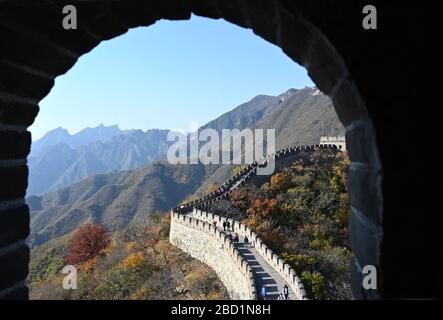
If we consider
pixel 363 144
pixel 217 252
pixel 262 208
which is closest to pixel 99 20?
pixel 363 144

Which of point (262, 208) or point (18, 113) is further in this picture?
point (262, 208)

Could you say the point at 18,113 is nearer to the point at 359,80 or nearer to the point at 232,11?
the point at 232,11

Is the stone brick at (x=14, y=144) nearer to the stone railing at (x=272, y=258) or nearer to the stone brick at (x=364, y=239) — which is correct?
the stone brick at (x=364, y=239)

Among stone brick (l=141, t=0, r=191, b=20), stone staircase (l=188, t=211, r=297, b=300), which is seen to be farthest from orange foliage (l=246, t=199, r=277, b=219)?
stone brick (l=141, t=0, r=191, b=20)

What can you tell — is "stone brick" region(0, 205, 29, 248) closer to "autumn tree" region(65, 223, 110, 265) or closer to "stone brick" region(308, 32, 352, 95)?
"stone brick" region(308, 32, 352, 95)

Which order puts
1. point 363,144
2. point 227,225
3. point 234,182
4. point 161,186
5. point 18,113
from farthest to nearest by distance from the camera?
point 161,186 → point 234,182 → point 227,225 → point 18,113 → point 363,144

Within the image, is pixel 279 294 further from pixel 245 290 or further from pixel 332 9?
pixel 332 9
